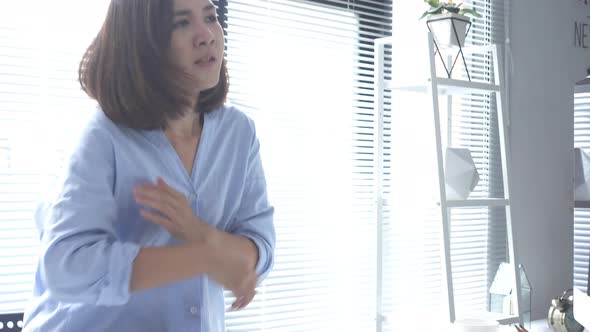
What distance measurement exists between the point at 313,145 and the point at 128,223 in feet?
4.57

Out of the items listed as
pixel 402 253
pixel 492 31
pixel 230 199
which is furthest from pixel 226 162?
pixel 492 31

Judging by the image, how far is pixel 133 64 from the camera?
952 mm

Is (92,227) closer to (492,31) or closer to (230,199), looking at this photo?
(230,199)

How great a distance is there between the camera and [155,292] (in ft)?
3.13

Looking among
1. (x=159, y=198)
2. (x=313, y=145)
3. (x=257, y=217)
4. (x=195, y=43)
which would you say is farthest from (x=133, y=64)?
(x=313, y=145)

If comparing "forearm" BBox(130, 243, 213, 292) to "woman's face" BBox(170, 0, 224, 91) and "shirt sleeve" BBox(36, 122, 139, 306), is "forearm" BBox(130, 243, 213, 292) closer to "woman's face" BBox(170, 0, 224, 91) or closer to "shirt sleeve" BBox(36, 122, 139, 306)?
"shirt sleeve" BBox(36, 122, 139, 306)

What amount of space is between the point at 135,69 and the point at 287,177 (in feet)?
4.25

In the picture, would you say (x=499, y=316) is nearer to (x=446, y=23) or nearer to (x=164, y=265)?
(x=446, y=23)

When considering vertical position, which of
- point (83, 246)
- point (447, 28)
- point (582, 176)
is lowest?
point (83, 246)

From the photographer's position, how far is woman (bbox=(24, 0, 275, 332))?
33.7 inches

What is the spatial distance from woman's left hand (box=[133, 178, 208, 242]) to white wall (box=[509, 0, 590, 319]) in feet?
7.53

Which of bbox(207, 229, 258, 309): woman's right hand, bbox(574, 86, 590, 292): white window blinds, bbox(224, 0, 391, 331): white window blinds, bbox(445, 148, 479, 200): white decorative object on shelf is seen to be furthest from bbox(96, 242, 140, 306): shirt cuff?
bbox(445, 148, 479, 200): white decorative object on shelf

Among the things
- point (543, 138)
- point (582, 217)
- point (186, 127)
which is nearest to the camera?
point (186, 127)

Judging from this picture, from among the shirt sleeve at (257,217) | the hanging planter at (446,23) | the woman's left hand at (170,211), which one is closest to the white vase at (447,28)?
the hanging planter at (446,23)
